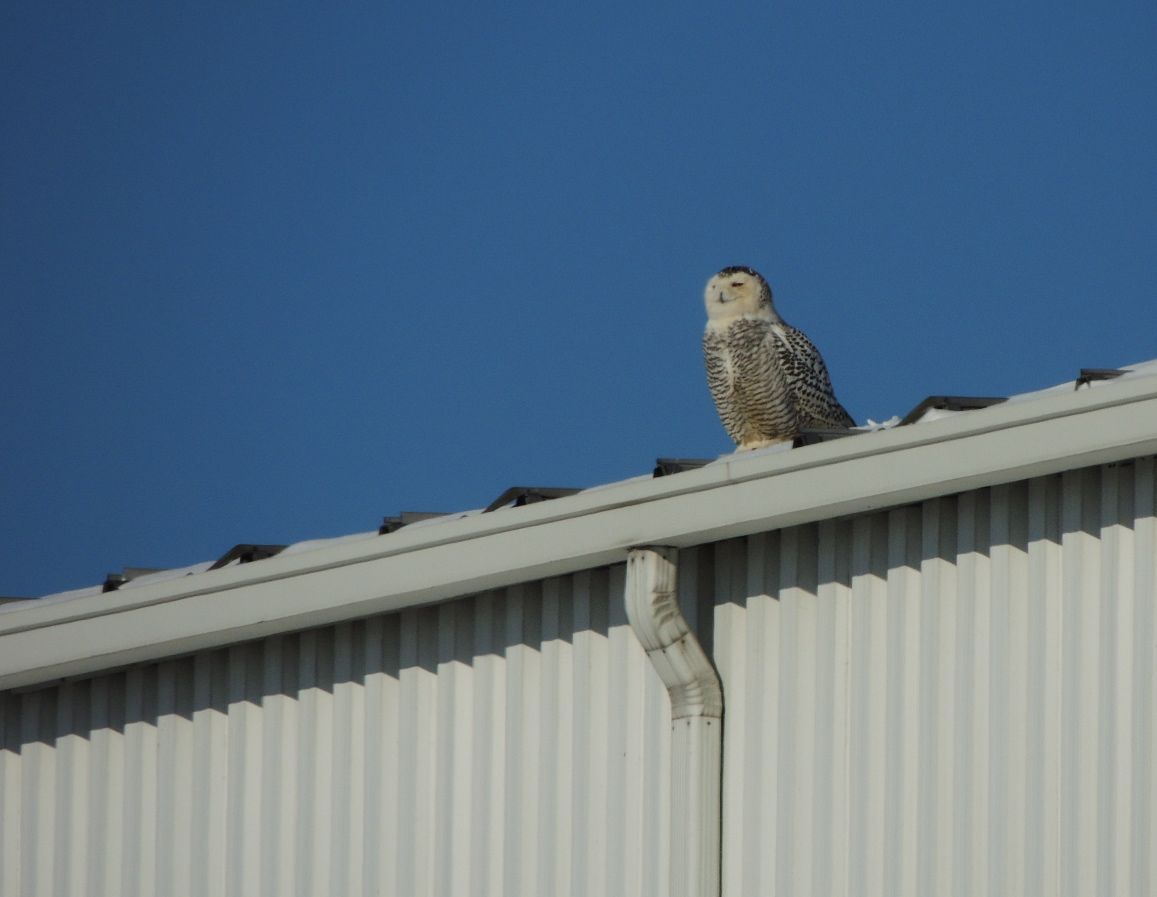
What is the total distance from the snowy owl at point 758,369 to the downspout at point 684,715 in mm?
4466

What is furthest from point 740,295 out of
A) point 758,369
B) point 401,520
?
point 401,520

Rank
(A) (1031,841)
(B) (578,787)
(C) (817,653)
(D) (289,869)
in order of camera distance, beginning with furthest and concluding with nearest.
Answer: (D) (289,869), (B) (578,787), (C) (817,653), (A) (1031,841)

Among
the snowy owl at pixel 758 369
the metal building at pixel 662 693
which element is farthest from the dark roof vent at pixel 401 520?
the snowy owl at pixel 758 369

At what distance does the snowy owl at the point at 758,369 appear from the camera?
1084 cm

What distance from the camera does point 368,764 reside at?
699 cm

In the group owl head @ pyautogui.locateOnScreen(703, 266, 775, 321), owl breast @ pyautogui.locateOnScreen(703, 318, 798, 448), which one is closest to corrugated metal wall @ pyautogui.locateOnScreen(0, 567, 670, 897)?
owl breast @ pyautogui.locateOnScreen(703, 318, 798, 448)

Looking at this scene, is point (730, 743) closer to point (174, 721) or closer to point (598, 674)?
point (598, 674)

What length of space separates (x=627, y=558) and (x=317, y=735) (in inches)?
59.4

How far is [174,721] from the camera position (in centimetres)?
738

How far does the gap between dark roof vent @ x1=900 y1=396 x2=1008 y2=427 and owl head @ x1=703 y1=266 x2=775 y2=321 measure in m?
5.37

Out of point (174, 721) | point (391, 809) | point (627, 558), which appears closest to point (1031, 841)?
point (627, 558)

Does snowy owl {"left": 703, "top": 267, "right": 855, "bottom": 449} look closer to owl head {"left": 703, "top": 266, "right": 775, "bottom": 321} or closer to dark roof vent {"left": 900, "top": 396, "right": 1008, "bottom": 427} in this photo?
owl head {"left": 703, "top": 266, "right": 775, "bottom": 321}

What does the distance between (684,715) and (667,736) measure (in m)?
0.16

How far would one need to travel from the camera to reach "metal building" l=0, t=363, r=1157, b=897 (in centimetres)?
554
